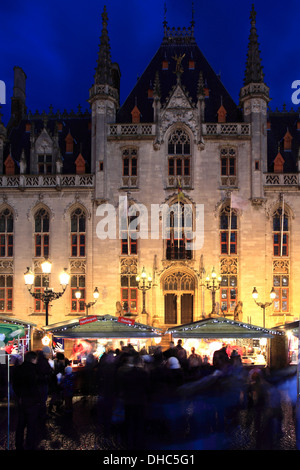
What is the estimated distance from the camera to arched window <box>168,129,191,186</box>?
33.3 m

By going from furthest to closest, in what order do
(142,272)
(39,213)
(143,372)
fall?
(39,213)
(142,272)
(143,372)

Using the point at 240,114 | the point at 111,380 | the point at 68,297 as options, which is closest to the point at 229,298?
the point at 68,297

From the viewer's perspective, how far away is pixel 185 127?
3325cm

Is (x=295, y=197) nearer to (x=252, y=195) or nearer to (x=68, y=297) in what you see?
(x=252, y=195)

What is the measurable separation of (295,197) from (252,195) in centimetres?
290

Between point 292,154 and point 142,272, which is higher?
point 292,154

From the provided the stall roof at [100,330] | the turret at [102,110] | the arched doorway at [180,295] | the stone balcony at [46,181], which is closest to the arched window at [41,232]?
the stone balcony at [46,181]

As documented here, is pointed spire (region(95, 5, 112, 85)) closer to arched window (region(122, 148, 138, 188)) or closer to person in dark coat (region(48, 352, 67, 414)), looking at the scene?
arched window (region(122, 148, 138, 188))

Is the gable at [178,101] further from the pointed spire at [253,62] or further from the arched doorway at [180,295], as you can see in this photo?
the arched doorway at [180,295]

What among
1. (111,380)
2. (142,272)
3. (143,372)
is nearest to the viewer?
(143,372)

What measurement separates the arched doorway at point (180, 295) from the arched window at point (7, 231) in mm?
10765

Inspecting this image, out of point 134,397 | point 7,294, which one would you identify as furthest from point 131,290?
point 134,397

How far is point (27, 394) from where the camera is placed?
9.90 metres

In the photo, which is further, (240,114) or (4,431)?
(240,114)
